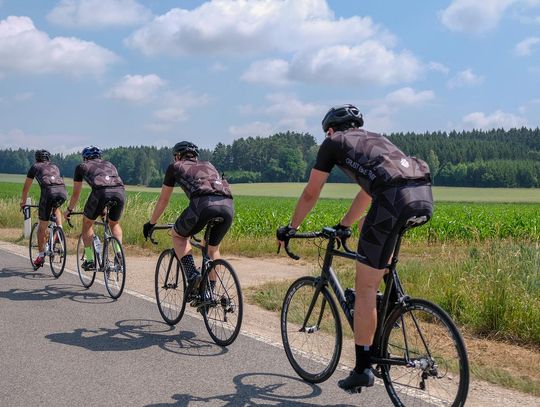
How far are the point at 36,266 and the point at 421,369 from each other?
8.22 meters

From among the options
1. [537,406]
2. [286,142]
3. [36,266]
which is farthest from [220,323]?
[286,142]

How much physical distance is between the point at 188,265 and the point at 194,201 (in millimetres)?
737

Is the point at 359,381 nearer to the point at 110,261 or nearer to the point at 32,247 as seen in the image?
the point at 110,261

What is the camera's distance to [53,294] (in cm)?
832

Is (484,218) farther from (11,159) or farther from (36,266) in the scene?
(11,159)

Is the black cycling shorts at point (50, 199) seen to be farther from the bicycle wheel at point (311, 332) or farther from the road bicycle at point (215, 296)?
the bicycle wheel at point (311, 332)

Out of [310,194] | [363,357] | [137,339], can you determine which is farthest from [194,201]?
[363,357]

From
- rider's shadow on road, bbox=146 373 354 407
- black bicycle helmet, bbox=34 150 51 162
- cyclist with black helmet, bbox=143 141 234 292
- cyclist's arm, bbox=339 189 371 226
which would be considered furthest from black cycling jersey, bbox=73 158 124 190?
cyclist's arm, bbox=339 189 371 226

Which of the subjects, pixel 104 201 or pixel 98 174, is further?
pixel 98 174

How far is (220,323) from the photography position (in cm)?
598

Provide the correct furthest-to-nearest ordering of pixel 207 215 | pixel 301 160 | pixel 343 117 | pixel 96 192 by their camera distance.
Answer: pixel 301 160, pixel 96 192, pixel 207 215, pixel 343 117

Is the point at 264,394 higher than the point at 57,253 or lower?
lower

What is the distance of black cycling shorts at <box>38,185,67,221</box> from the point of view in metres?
9.95

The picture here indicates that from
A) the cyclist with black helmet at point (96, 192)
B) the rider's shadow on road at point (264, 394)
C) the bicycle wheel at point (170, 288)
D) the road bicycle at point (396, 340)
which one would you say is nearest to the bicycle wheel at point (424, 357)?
the road bicycle at point (396, 340)
